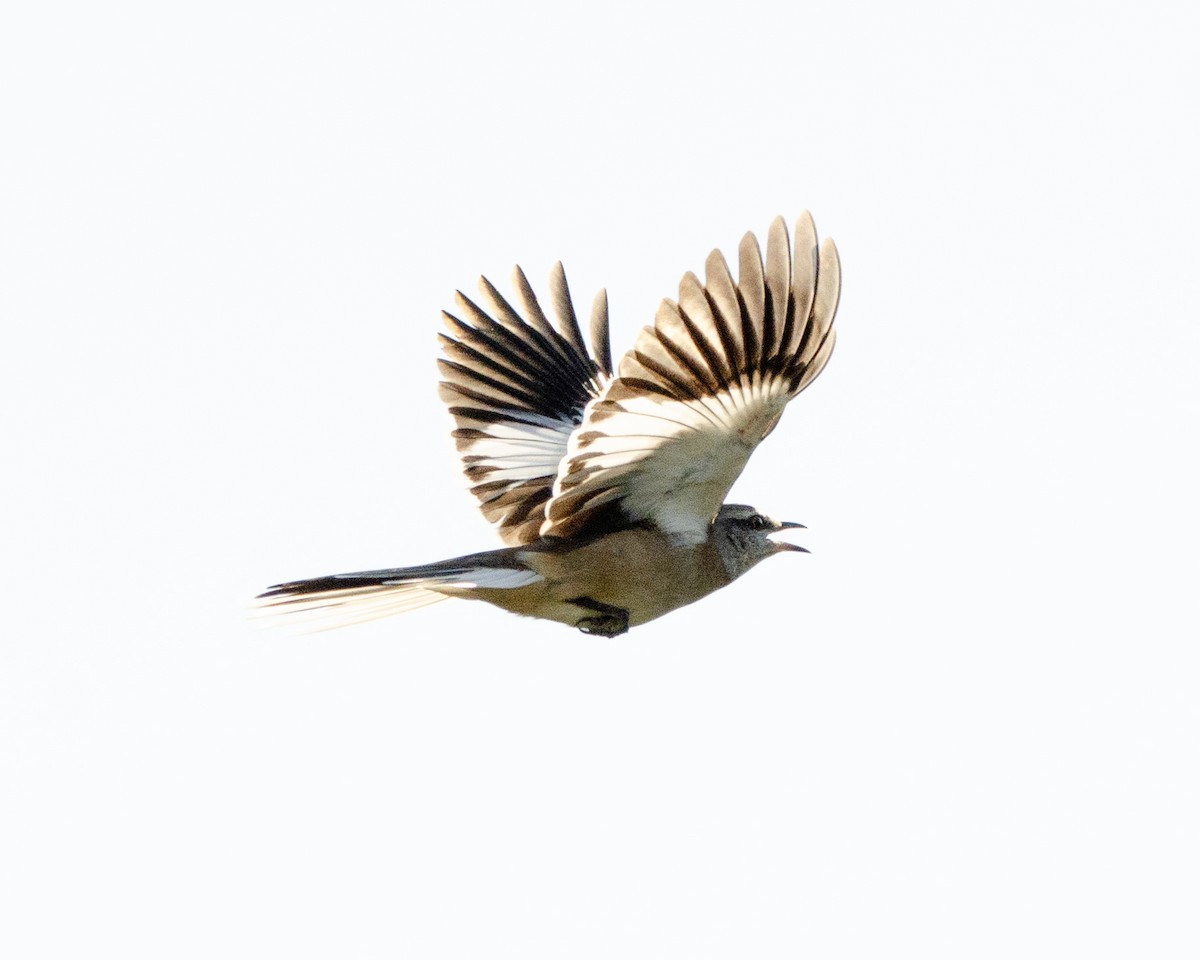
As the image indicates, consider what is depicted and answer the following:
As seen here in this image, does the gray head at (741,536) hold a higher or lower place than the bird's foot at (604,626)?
higher

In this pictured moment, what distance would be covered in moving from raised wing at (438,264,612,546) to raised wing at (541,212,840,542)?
114cm

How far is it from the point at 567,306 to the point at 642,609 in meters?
1.95

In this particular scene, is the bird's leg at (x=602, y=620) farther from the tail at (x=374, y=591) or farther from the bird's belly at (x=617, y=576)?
the tail at (x=374, y=591)

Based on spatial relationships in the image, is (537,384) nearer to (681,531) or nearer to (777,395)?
(681,531)

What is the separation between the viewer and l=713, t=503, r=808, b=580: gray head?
26.1 feet

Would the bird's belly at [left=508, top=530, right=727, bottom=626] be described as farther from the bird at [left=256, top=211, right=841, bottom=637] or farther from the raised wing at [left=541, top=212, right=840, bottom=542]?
the raised wing at [left=541, top=212, right=840, bottom=542]

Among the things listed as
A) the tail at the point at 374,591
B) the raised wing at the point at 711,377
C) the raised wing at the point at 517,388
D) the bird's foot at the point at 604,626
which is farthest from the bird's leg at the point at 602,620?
the raised wing at the point at 517,388

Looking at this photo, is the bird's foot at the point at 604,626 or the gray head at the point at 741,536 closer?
the bird's foot at the point at 604,626

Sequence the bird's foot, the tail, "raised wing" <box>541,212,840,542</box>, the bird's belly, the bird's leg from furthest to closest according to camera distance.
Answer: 1. the bird's foot
2. the bird's leg
3. the bird's belly
4. the tail
5. "raised wing" <box>541,212,840,542</box>

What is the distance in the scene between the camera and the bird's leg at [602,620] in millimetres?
7621

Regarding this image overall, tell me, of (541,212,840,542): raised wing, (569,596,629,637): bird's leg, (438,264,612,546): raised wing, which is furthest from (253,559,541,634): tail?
(438,264,612,546): raised wing

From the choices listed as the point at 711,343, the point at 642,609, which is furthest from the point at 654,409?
the point at 642,609

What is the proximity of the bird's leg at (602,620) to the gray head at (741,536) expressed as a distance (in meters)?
0.58

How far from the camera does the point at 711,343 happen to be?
20.8 feet
